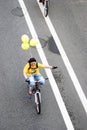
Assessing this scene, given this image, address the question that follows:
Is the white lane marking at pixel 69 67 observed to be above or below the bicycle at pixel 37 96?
above

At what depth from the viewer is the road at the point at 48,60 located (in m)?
10.4

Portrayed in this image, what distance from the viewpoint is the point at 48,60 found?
41.1 feet

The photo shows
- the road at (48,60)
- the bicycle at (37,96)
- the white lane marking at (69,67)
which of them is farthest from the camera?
the white lane marking at (69,67)

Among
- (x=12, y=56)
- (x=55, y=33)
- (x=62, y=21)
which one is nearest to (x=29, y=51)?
(x=12, y=56)

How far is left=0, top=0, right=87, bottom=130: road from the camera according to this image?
34.0 feet

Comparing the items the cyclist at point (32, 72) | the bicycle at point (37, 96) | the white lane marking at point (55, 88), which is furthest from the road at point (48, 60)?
the cyclist at point (32, 72)

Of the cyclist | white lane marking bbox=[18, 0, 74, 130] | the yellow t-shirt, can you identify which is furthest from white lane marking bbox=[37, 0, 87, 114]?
the yellow t-shirt

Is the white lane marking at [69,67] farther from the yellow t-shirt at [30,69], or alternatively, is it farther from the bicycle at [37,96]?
the yellow t-shirt at [30,69]

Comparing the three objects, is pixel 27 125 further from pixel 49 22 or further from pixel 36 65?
pixel 49 22

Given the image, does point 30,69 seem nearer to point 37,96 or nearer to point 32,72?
point 32,72

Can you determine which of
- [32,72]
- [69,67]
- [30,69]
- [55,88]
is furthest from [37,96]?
[69,67]

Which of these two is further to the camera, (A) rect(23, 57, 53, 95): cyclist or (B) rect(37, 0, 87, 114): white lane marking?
(B) rect(37, 0, 87, 114): white lane marking

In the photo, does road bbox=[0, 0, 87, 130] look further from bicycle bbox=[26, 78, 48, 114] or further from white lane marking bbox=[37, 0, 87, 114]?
bicycle bbox=[26, 78, 48, 114]

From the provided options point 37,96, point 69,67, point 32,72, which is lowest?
point 37,96
